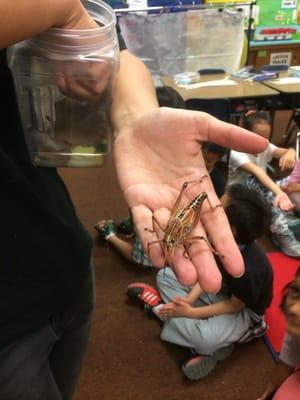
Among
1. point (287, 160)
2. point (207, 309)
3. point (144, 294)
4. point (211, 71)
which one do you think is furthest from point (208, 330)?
point (211, 71)

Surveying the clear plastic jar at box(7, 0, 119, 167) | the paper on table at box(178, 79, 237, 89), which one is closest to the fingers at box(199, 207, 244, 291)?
the clear plastic jar at box(7, 0, 119, 167)

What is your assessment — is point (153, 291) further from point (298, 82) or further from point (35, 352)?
point (298, 82)

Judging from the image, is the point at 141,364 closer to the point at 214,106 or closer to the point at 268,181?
the point at 268,181

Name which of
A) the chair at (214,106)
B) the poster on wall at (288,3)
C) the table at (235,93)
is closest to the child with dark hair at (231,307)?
the chair at (214,106)

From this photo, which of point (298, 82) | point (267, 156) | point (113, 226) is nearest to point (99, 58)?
point (113, 226)

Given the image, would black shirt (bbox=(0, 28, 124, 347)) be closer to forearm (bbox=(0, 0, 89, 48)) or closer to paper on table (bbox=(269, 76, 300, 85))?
forearm (bbox=(0, 0, 89, 48))
